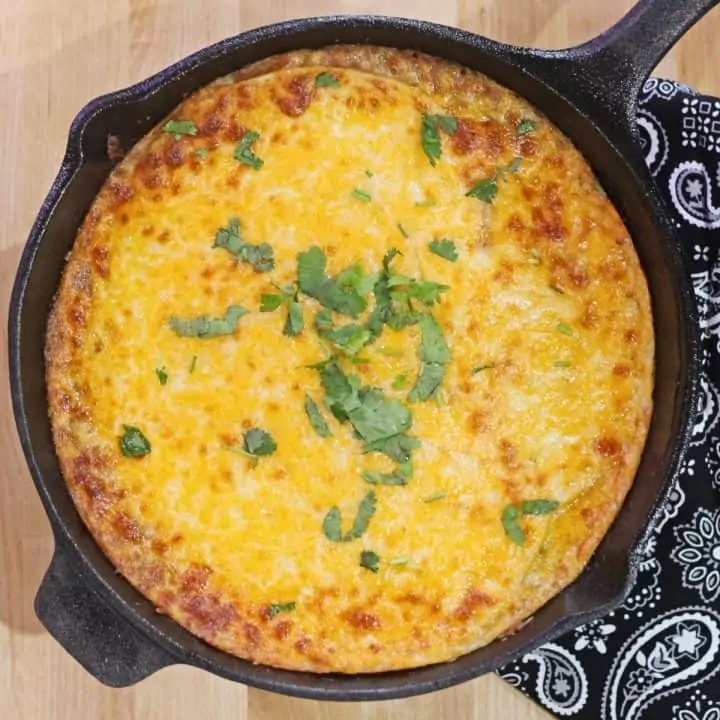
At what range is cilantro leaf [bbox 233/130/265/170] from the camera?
2.34 metres

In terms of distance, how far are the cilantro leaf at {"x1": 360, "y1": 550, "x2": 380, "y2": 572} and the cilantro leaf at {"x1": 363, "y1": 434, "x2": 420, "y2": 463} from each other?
0.21m

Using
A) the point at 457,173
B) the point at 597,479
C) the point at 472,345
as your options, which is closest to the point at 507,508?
the point at 597,479

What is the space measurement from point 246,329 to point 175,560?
55 cm

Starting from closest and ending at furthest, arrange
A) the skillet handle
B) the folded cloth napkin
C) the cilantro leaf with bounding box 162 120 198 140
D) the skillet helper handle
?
1. the skillet handle
2. the skillet helper handle
3. the cilantro leaf with bounding box 162 120 198 140
4. the folded cloth napkin

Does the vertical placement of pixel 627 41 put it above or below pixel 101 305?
above

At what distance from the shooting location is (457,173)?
235 centimetres

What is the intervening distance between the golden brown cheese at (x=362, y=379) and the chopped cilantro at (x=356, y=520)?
0.8 inches

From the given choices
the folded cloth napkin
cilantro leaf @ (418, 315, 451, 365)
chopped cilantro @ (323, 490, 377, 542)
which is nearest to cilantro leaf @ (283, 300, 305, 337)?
cilantro leaf @ (418, 315, 451, 365)

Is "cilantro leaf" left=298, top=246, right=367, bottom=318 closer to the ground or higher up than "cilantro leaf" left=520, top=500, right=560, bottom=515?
higher up

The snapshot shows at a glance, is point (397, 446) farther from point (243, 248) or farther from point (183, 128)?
point (183, 128)

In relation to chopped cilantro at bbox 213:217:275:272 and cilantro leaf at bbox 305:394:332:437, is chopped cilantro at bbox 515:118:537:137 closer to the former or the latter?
chopped cilantro at bbox 213:217:275:272

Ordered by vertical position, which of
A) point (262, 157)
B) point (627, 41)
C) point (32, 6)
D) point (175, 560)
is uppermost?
point (32, 6)

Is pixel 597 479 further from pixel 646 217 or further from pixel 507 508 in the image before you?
pixel 646 217

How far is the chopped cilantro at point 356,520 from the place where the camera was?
91.2 inches
